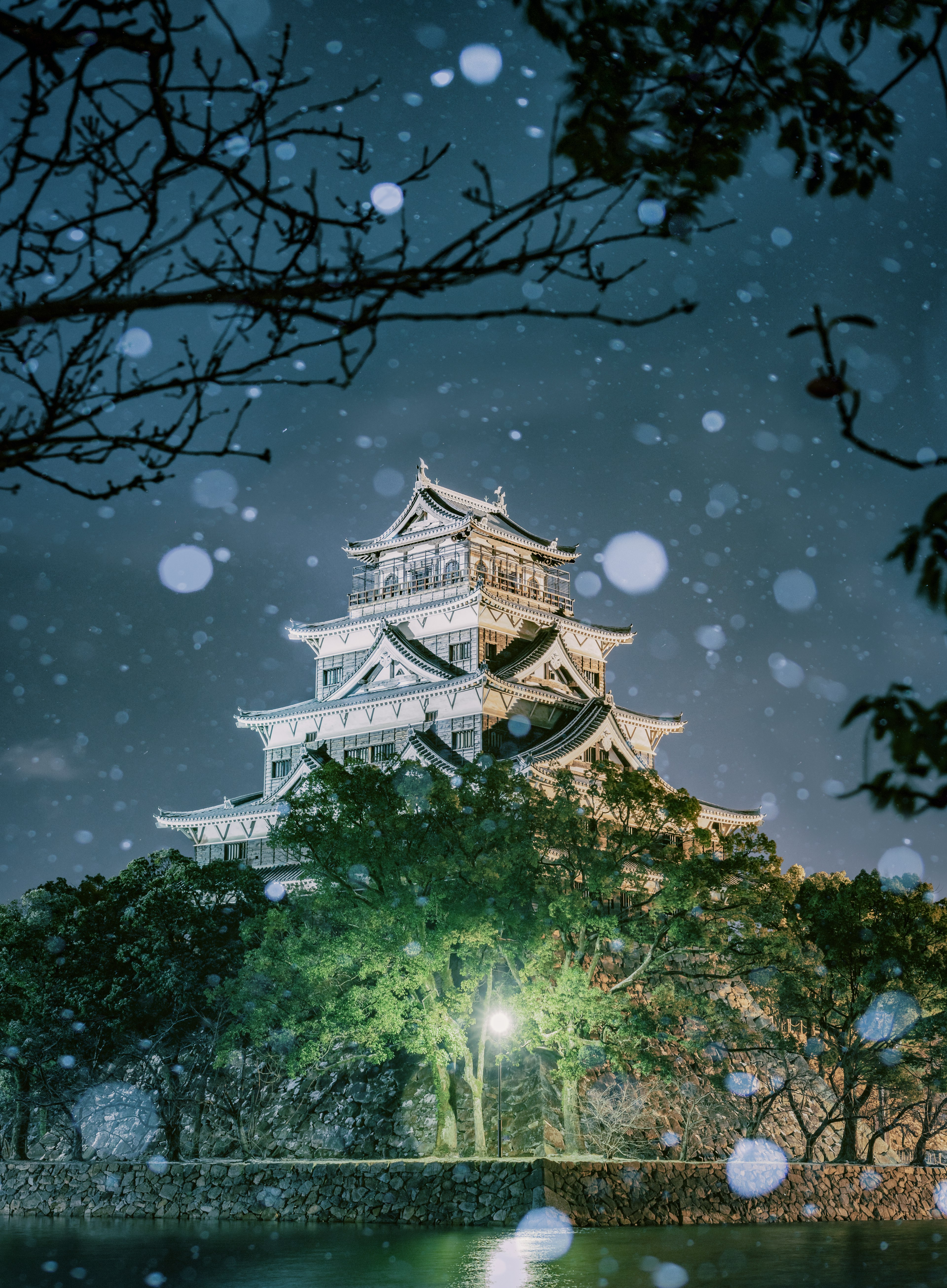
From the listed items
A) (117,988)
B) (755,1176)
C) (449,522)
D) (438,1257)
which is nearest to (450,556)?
(449,522)

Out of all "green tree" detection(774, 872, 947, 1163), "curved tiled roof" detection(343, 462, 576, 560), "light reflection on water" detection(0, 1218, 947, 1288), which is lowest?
"light reflection on water" detection(0, 1218, 947, 1288)

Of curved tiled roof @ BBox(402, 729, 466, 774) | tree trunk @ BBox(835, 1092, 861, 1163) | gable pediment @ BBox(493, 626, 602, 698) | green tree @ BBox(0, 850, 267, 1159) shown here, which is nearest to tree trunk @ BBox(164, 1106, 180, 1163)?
green tree @ BBox(0, 850, 267, 1159)

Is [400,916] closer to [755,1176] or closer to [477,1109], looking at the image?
[477,1109]

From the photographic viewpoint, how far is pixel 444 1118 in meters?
26.7

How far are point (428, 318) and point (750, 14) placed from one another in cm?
234

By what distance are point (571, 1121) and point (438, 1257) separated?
897cm

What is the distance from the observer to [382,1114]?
31.4m

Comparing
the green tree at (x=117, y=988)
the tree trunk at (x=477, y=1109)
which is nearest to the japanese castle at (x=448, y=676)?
the green tree at (x=117, y=988)

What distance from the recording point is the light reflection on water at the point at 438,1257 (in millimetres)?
15969

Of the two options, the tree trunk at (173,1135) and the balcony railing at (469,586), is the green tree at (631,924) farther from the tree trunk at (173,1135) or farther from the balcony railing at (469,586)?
the balcony railing at (469,586)

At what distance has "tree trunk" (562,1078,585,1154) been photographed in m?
26.6

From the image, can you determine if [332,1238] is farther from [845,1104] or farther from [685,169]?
[685,169]

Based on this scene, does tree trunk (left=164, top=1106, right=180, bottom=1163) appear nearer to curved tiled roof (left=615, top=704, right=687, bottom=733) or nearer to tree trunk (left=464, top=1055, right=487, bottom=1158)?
tree trunk (left=464, top=1055, right=487, bottom=1158)

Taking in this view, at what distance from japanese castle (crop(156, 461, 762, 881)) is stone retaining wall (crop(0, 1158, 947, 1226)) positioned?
1362 cm
